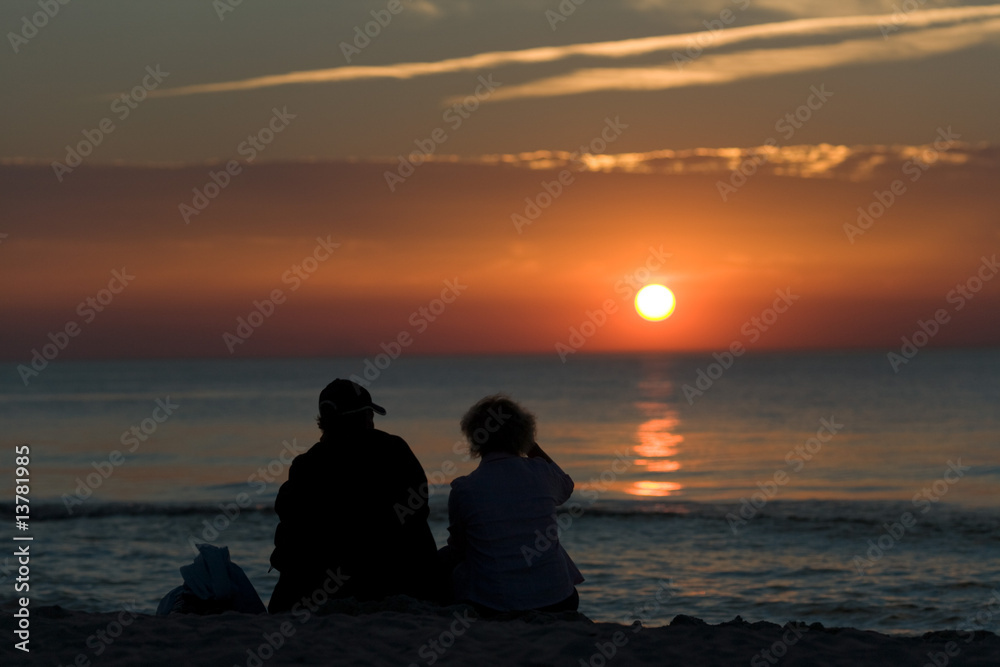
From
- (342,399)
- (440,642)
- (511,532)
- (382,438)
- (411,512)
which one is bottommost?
(440,642)

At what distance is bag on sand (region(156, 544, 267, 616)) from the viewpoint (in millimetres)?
6645

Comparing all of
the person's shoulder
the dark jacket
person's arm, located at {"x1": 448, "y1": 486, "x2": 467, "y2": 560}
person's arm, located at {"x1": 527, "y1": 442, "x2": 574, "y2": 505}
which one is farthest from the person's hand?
the person's shoulder

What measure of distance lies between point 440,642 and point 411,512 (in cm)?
81

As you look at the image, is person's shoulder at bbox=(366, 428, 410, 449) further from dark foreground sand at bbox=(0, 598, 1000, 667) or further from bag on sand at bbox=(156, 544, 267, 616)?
bag on sand at bbox=(156, 544, 267, 616)

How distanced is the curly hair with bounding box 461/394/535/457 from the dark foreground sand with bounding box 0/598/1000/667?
3.47ft

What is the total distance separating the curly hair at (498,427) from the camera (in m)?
6.11

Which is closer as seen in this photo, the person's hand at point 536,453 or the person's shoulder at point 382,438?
the person's shoulder at point 382,438

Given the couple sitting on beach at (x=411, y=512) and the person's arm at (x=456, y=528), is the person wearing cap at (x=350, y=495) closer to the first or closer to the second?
the couple sitting on beach at (x=411, y=512)

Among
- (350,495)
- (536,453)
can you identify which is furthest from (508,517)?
(350,495)

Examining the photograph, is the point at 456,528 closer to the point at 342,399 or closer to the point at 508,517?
the point at 508,517

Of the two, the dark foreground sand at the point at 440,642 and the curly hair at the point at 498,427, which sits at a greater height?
the curly hair at the point at 498,427

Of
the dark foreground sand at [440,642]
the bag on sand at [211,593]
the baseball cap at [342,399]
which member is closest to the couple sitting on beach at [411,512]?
the baseball cap at [342,399]

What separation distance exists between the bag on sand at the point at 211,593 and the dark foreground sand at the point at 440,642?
0.39 m

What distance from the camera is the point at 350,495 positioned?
241 inches
